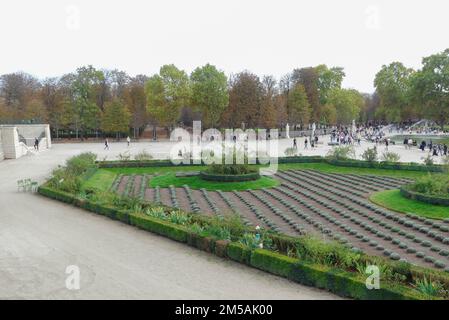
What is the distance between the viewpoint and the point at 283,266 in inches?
427

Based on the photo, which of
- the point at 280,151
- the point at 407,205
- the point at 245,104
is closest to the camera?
the point at 407,205

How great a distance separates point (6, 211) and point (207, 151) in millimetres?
14371

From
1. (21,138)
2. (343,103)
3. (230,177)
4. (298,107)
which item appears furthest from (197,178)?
(343,103)

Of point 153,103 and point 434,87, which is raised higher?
point 434,87

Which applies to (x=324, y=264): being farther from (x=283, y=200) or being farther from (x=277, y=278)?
(x=283, y=200)

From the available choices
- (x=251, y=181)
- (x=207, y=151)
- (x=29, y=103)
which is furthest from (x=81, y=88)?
(x=251, y=181)

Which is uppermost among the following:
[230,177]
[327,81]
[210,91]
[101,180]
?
[327,81]

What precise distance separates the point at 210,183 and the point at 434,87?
47.4m

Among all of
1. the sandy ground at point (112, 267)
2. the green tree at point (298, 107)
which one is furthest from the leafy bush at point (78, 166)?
the green tree at point (298, 107)

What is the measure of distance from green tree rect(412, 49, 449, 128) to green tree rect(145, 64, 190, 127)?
3286 cm

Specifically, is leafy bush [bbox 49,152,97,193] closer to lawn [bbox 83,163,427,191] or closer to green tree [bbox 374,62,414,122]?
lawn [bbox 83,163,427,191]

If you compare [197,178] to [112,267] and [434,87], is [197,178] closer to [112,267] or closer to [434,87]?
[112,267]

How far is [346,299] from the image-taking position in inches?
378

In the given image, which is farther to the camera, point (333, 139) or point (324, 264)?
point (333, 139)
